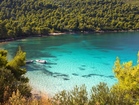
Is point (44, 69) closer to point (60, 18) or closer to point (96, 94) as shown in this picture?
point (96, 94)

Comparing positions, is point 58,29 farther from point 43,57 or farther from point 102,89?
point 102,89

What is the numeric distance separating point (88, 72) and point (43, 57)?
2211cm

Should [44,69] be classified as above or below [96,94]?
below

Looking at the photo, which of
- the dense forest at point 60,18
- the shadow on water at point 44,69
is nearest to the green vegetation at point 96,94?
the shadow on water at point 44,69

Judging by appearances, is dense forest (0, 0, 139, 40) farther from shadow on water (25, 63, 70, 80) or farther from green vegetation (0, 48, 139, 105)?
green vegetation (0, 48, 139, 105)

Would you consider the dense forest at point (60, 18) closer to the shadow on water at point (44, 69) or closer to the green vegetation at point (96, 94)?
the shadow on water at point (44, 69)

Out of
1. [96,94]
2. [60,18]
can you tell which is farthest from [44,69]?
[60,18]

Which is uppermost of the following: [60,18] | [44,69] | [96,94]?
[96,94]

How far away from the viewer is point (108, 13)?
195375 millimetres

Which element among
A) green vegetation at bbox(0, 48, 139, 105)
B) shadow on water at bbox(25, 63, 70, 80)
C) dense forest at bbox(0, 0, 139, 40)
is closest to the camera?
green vegetation at bbox(0, 48, 139, 105)

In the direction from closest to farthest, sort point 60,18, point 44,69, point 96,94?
point 96,94
point 44,69
point 60,18

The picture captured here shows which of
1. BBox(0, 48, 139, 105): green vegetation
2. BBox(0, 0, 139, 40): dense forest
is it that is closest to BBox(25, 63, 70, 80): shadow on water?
BBox(0, 48, 139, 105): green vegetation

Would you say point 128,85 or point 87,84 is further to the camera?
point 87,84

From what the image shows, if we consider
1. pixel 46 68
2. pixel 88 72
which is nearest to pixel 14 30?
pixel 46 68
